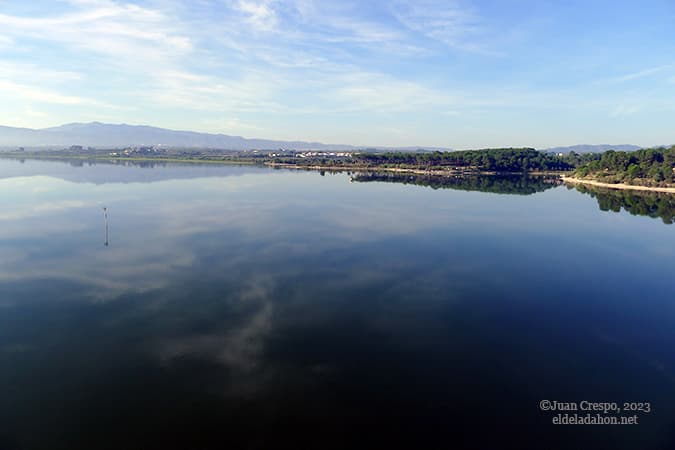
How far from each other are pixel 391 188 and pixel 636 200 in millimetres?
35459

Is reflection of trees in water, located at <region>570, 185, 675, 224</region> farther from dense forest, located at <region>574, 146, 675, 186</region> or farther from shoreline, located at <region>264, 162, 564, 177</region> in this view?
shoreline, located at <region>264, 162, 564, 177</region>

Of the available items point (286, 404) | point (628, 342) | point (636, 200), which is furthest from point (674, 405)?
point (636, 200)

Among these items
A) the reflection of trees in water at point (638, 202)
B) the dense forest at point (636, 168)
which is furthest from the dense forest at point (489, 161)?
the reflection of trees in water at point (638, 202)

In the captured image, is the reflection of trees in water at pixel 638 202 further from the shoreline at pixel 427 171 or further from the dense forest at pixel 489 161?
the dense forest at pixel 489 161

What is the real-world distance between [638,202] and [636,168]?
74.6 feet

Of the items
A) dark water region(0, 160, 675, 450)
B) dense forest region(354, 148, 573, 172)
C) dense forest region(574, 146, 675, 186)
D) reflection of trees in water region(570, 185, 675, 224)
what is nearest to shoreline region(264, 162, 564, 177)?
dense forest region(354, 148, 573, 172)

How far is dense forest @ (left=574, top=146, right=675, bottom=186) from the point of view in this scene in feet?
218

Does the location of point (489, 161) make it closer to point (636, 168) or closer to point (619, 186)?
point (636, 168)

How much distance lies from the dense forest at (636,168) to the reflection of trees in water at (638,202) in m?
5.64

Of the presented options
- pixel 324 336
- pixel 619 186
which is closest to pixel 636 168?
pixel 619 186

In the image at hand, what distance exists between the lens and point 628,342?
53.4 feet

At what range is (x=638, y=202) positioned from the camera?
178 feet

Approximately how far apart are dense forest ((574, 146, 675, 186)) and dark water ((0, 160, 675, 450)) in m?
42.4

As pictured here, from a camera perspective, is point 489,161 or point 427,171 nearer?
Answer: point 427,171
